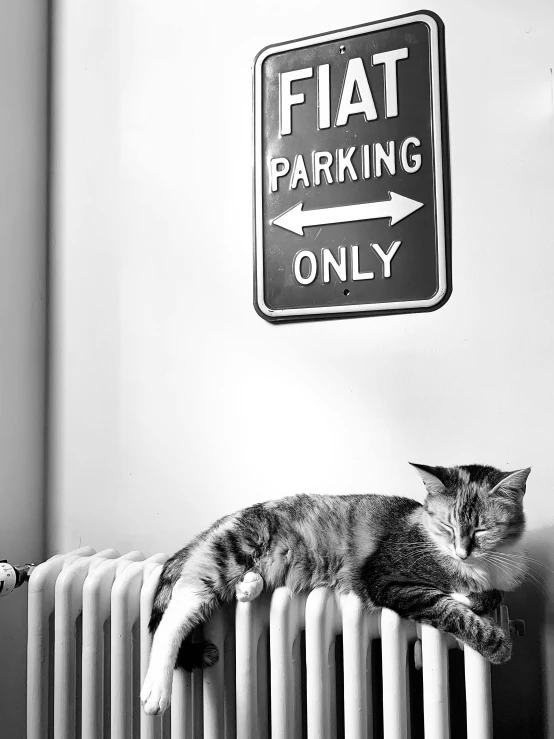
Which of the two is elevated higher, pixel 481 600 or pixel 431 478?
pixel 431 478

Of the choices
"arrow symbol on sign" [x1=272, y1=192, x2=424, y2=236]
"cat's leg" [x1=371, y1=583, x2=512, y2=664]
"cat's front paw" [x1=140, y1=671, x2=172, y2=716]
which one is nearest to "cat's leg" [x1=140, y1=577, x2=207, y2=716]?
"cat's front paw" [x1=140, y1=671, x2=172, y2=716]

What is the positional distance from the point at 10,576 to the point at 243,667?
48 cm

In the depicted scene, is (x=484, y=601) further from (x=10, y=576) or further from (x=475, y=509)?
(x=10, y=576)

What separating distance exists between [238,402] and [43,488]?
50cm

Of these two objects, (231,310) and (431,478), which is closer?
(431,478)

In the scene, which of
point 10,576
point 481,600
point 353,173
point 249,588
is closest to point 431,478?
point 481,600

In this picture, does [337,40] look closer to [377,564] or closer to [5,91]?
[5,91]

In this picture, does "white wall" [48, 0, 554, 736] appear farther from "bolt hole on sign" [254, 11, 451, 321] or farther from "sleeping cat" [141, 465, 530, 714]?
"sleeping cat" [141, 465, 530, 714]

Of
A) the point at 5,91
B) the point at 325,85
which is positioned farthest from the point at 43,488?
the point at 325,85

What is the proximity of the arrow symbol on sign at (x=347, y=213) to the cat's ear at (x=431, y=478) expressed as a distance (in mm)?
475

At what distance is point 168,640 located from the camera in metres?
0.96

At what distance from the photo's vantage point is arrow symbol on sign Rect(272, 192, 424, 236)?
117 cm

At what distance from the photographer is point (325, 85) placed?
1237 mm

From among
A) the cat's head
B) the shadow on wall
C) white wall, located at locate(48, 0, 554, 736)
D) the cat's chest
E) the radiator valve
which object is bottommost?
the shadow on wall
